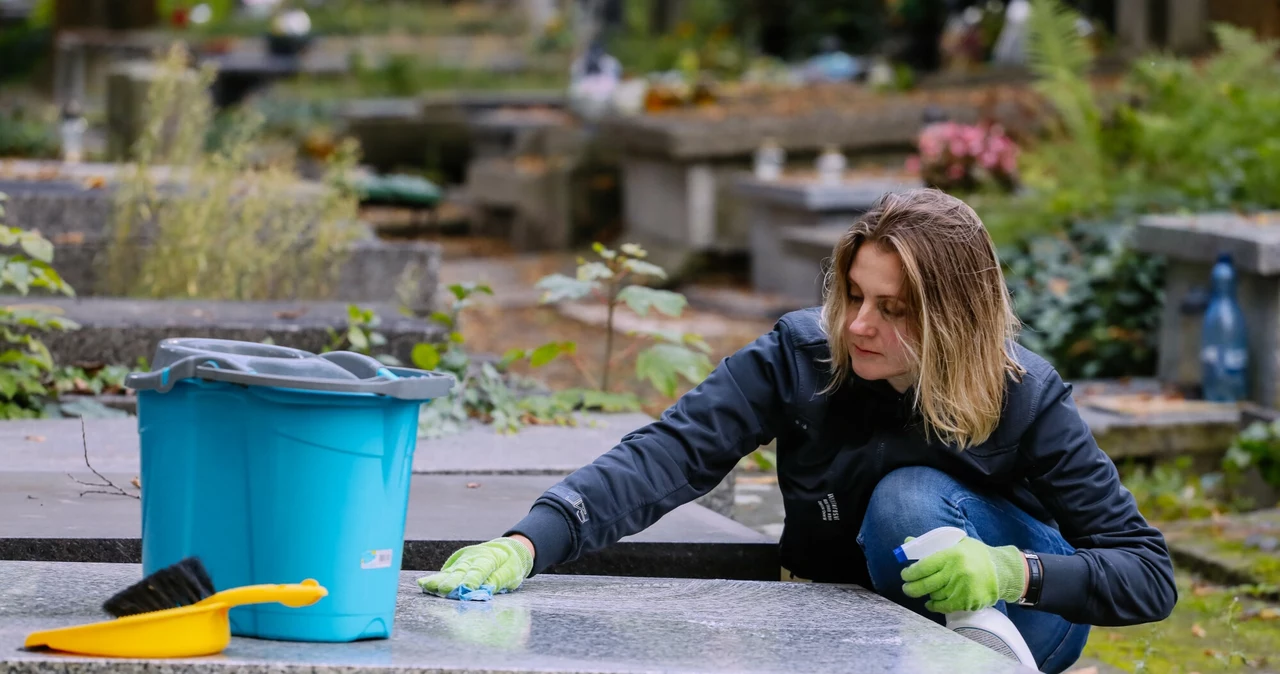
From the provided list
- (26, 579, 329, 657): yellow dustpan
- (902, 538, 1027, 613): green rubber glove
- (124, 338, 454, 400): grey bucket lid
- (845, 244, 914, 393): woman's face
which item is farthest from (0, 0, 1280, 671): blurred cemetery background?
(26, 579, 329, 657): yellow dustpan

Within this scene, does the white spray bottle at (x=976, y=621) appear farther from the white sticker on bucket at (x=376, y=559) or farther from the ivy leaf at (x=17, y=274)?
the ivy leaf at (x=17, y=274)

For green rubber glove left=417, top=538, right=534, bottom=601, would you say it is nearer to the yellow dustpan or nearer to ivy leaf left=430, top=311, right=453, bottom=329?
the yellow dustpan

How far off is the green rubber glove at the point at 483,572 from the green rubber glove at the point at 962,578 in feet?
2.10

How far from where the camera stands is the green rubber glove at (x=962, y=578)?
2.56 meters

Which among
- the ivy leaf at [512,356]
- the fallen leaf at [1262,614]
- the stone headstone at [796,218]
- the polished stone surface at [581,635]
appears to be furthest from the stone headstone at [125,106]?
the polished stone surface at [581,635]

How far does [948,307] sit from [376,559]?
1.05 metres

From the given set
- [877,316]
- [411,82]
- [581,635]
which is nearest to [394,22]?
[411,82]

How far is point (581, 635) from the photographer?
2359 mm

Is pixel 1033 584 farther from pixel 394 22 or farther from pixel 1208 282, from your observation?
pixel 394 22

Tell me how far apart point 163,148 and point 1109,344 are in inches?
237

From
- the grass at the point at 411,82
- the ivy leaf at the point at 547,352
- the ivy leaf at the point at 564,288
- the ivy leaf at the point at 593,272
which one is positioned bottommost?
the ivy leaf at the point at 547,352

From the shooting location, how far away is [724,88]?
1276 cm

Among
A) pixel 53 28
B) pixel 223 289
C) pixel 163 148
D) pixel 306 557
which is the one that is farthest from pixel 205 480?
pixel 53 28

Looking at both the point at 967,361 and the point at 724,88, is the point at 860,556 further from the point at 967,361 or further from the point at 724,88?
the point at 724,88
